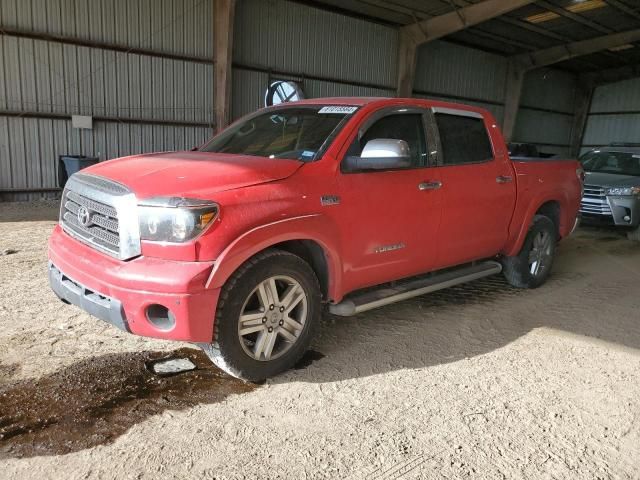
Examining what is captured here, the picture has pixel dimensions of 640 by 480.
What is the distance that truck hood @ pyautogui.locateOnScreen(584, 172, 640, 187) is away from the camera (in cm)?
968

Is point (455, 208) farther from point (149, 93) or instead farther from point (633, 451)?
point (149, 93)

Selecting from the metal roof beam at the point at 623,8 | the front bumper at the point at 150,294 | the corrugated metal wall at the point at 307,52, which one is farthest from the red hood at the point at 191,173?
the metal roof beam at the point at 623,8

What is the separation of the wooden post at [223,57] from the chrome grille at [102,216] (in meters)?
10.7

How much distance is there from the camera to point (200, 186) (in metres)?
3.26

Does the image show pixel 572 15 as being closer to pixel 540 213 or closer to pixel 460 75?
pixel 460 75

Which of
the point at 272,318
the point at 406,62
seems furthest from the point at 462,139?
the point at 406,62

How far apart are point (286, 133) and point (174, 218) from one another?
5.02 feet

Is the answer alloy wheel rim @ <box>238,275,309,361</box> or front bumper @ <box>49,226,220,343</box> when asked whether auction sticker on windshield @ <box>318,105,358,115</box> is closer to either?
alloy wheel rim @ <box>238,275,309,361</box>

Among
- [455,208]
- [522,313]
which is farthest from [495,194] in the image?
[522,313]

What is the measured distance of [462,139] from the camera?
4.97 metres

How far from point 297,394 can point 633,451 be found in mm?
1957

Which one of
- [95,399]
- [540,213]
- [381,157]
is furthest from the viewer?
[540,213]

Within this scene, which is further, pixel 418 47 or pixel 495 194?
pixel 418 47

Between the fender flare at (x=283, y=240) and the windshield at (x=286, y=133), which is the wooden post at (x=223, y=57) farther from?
the fender flare at (x=283, y=240)
